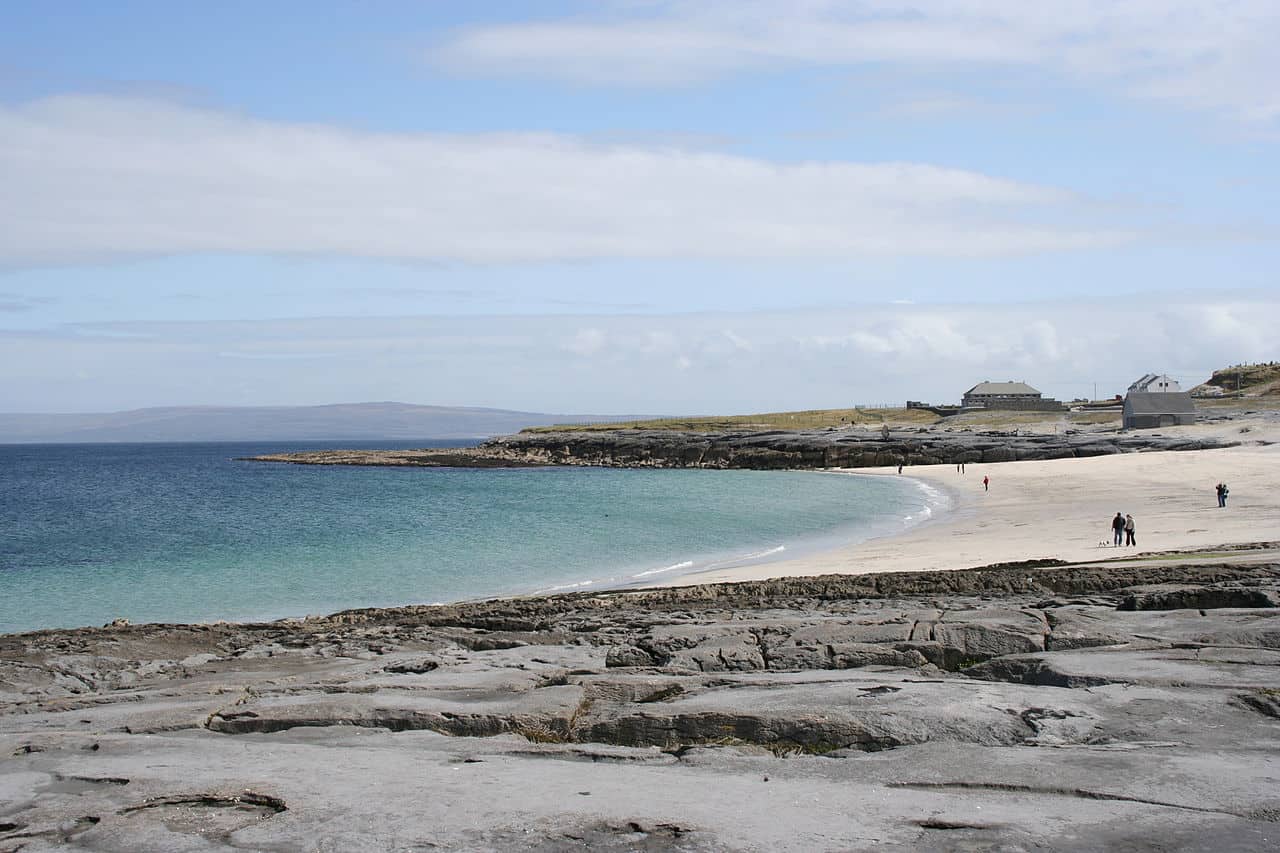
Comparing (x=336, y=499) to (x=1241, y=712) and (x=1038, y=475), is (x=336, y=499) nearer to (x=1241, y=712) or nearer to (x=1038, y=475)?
(x=1038, y=475)

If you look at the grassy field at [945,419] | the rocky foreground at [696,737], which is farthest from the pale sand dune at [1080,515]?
the grassy field at [945,419]

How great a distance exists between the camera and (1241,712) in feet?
31.7

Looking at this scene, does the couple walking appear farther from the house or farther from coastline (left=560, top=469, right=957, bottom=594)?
the house

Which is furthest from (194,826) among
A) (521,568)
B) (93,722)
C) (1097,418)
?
(1097,418)

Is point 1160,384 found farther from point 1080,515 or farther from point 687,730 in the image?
point 687,730

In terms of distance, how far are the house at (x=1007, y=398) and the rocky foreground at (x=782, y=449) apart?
1249 inches

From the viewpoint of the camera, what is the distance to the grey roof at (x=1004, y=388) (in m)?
138

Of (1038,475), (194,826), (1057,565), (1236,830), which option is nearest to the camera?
(1236,830)

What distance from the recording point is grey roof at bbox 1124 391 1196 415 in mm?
98250

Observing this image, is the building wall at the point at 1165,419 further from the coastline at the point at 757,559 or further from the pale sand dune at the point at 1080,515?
the coastline at the point at 757,559

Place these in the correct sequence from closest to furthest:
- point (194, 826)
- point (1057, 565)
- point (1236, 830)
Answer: point (1236, 830) < point (194, 826) < point (1057, 565)

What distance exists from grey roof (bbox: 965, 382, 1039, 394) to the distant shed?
120 ft

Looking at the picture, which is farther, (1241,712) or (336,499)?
(336,499)

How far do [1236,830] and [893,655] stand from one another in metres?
6.25
